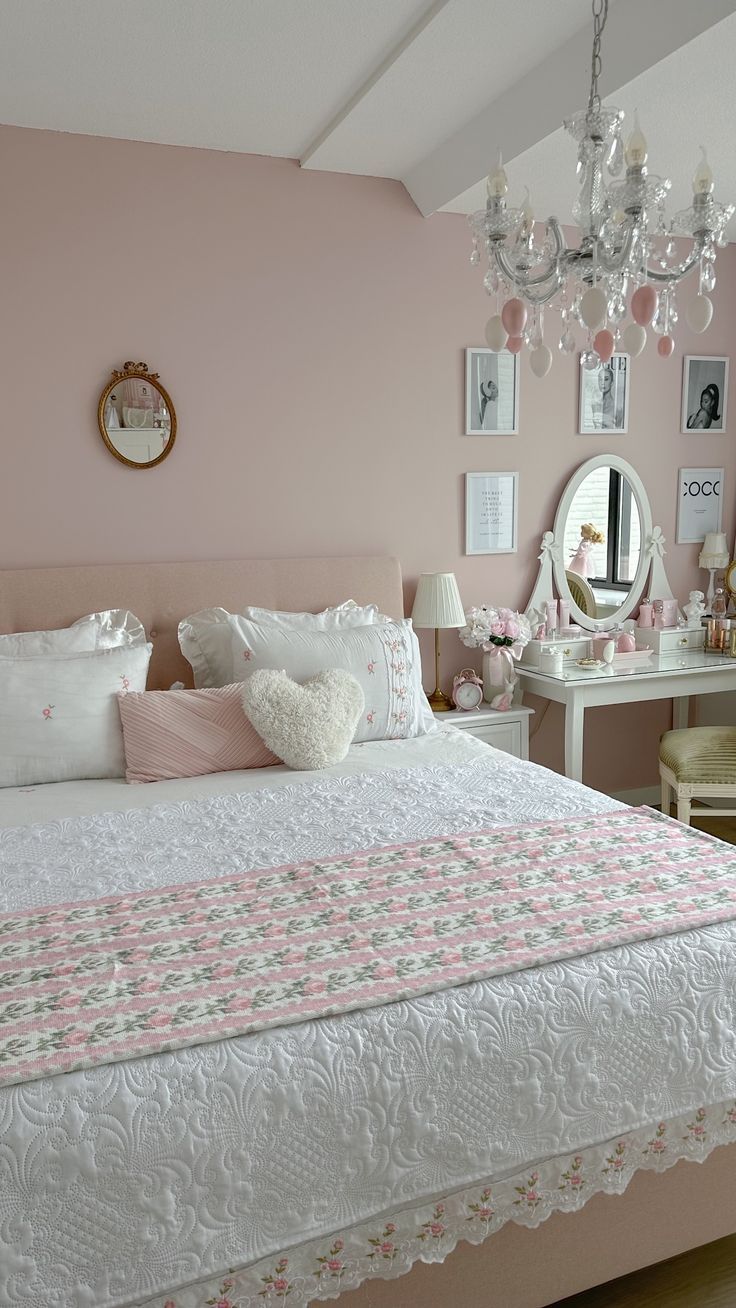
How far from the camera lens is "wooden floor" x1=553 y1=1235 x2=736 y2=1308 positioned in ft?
5.78

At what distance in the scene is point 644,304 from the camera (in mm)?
1893

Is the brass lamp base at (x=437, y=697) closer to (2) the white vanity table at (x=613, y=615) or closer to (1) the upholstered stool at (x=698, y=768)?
(2) the white vanity table at (x=613, y=615)

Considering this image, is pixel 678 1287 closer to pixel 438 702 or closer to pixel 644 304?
pixel 644 304

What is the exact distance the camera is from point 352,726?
9.46ft

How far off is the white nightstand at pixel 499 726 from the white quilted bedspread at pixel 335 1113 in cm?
194

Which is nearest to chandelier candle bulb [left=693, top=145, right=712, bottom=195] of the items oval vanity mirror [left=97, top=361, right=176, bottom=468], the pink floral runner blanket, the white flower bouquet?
the pink floral runner blanket

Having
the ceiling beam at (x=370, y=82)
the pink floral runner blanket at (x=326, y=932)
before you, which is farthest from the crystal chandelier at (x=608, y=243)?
the pink floral runner blanket at (x=326, y=932)

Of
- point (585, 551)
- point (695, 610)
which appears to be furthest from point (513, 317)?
point (695, 610)

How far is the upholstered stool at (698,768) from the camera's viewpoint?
345cm

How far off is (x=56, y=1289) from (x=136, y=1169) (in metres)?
0.17

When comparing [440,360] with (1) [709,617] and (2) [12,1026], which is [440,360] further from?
(2) [12,1026]

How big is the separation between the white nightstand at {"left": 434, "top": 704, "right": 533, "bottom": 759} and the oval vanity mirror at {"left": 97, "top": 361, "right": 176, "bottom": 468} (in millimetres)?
1417

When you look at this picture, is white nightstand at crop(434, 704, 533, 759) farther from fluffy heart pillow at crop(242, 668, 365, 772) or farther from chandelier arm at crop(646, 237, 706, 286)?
chandelier arm at crop(646, 237, 706, 286)

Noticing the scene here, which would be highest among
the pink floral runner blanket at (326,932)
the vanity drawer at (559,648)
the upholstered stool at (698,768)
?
the vanity drawer at (559,648)
